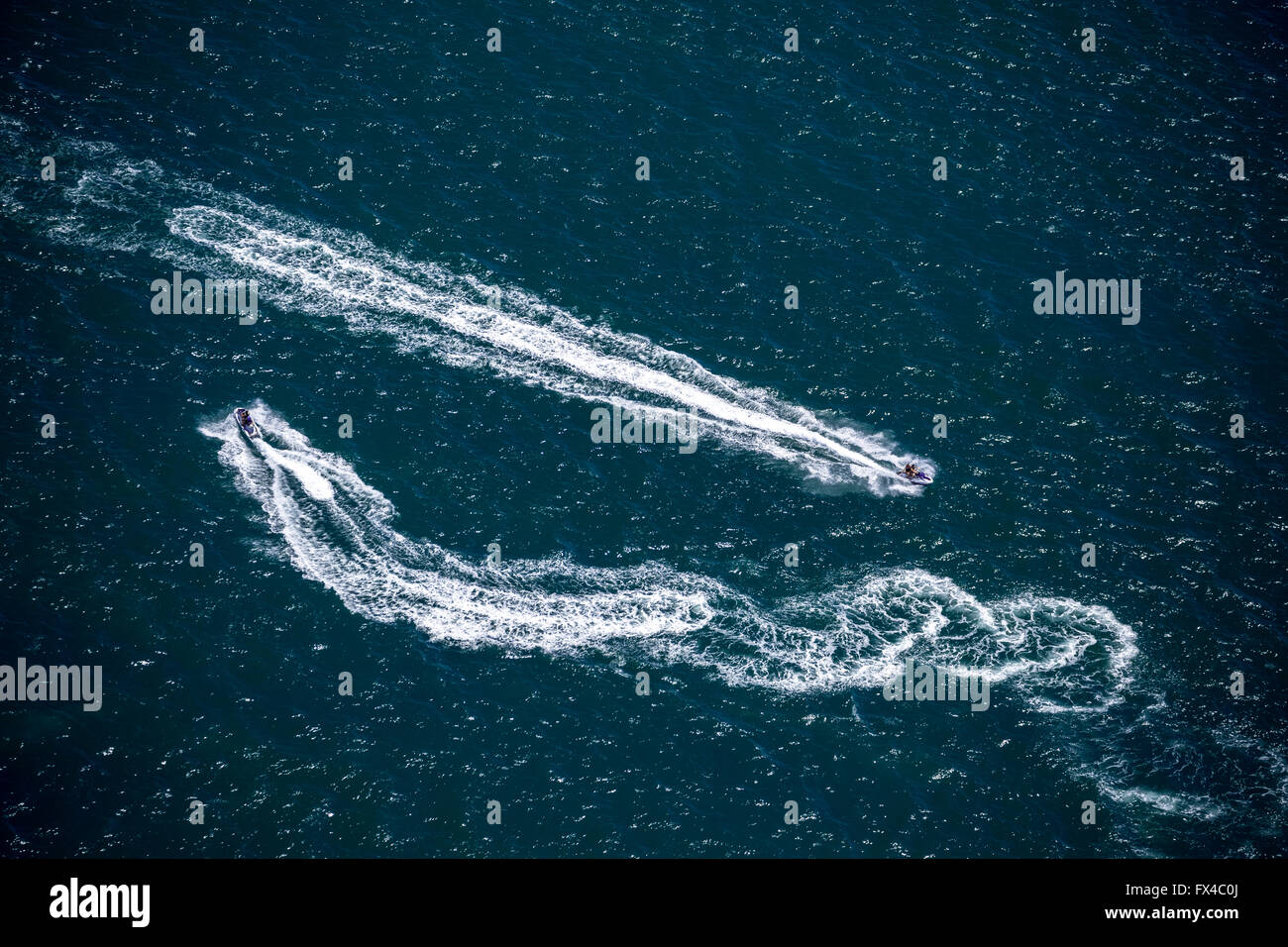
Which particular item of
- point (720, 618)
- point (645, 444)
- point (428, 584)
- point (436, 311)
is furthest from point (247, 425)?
point (720, 618)

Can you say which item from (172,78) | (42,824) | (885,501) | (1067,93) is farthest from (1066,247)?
(42,824)

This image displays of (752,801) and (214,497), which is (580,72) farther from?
(752,801)

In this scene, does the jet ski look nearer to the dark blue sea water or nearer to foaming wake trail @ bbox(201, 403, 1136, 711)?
the dark blue sea water

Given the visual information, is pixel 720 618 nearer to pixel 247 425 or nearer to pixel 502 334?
pixel 502 334

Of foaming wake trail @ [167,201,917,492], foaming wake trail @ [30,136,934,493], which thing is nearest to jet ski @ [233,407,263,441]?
foaming wake trail @ [30,136,934,493]

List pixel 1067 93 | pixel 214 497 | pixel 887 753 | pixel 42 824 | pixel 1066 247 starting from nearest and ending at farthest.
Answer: pixel 42 824, pixel 887 753, pixel 214 497, pixel 1066 247, pixel 1067 93

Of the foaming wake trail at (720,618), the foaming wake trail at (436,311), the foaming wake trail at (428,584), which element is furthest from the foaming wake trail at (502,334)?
the foaming wake trail at (428,584)
